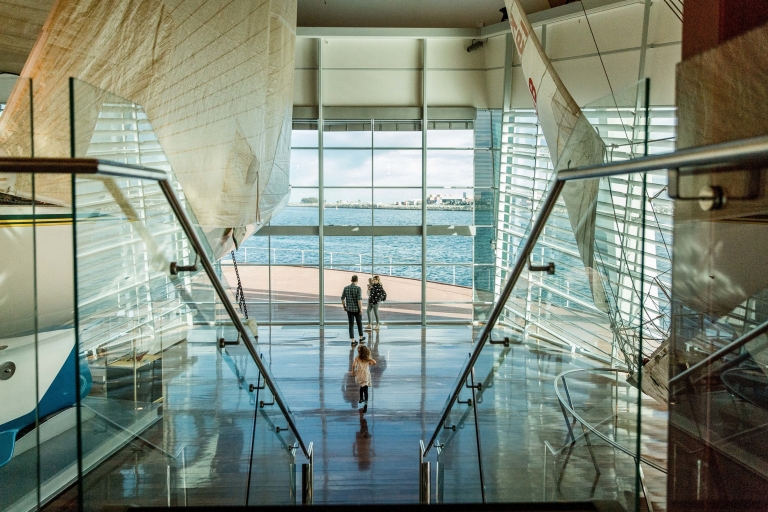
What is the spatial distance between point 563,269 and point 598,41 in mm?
8830

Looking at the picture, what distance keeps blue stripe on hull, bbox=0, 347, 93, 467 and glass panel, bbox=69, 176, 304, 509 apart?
0.18ft

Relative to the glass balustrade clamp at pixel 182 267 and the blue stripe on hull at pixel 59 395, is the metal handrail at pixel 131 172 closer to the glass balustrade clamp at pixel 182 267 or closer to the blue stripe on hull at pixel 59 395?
the glass balustrade clamp at pixel 182 267

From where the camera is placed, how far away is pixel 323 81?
546 inches

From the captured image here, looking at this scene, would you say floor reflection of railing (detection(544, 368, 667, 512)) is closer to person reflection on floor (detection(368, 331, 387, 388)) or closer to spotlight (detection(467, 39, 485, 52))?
person reflection on floor (detection(368, 331, 387, 388))

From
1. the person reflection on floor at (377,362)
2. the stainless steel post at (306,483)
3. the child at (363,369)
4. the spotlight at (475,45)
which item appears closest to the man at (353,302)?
the person reflection on floor at (377,362)

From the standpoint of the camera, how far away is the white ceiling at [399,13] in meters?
13.3

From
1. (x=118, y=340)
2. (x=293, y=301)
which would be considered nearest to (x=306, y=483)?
(x=118, y=340)

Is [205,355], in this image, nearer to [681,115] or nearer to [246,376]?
[246,376]

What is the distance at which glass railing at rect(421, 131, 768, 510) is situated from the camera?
5.04ft

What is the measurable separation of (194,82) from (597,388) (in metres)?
3.76

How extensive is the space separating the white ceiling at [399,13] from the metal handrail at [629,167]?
1133cm

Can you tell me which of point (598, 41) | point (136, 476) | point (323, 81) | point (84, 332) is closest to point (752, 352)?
point (84, 332)

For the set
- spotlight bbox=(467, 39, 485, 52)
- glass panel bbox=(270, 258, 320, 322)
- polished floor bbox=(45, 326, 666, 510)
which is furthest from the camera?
glass panel bbox=(270, 258, 320, 322)

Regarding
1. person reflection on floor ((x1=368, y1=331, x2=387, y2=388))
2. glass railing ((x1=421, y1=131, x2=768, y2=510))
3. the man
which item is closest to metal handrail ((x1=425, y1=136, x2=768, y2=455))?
glass railing ((x1=421, y1=131, x2=768, y2=510))
